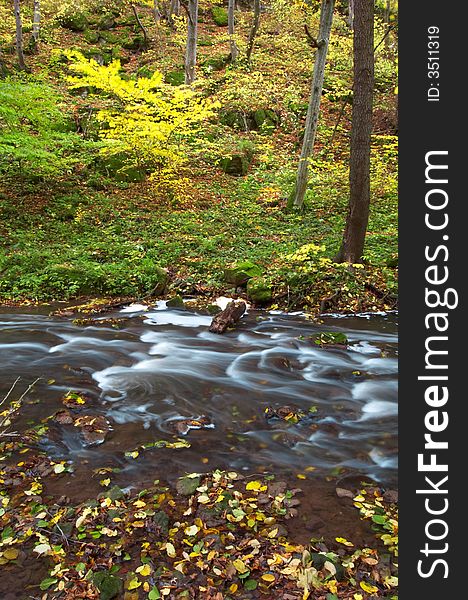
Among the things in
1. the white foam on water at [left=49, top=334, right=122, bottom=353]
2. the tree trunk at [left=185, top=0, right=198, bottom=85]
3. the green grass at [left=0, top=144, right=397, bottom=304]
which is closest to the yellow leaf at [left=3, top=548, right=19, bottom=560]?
the white foam on water at [left=49, top=334, right=122, bottom=353]

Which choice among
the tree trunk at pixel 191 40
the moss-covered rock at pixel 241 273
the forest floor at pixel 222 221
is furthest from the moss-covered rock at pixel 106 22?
the moss-covered rock at pixel 241 273

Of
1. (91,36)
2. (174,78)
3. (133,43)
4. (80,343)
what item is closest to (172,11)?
(133,43)

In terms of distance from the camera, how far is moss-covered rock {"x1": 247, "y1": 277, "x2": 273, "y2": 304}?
8172mm

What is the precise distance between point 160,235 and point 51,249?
2.50m

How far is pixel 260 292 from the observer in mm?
8172

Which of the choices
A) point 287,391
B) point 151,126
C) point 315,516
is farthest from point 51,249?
point 315,516

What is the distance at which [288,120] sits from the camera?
60.6 ft

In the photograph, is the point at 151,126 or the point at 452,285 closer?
the point at 452,285

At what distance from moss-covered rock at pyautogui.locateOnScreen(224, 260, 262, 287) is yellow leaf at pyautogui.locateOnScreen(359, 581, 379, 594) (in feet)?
21.0

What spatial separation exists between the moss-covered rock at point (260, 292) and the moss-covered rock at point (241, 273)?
406 millimetres

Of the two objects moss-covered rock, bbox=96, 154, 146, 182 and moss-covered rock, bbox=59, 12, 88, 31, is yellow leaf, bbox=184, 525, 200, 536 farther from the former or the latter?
moss-covered rock, bbox=59, 12, 88, 31

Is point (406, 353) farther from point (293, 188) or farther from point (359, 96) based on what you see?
point (293, 188)

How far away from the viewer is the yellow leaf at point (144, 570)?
2.67 meters

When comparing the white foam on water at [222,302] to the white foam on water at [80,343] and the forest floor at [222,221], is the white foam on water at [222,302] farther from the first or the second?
the white foam on water at [80,343]
